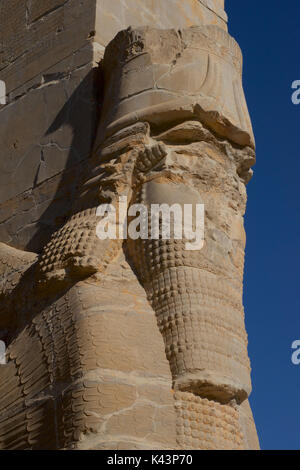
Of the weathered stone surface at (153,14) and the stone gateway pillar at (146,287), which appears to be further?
the weathered stone surface at (153,14)

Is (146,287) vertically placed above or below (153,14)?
below

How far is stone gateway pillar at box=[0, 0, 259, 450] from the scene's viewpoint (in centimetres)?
422

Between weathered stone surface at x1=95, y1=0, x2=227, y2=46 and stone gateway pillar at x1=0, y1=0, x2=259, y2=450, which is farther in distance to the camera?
weathered stone surface at x1=95, y1=0, x2=227, y2=46

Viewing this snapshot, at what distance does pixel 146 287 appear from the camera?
4707 millimetres

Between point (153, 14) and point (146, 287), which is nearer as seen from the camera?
point (146, 287)

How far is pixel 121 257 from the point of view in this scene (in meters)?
4.84

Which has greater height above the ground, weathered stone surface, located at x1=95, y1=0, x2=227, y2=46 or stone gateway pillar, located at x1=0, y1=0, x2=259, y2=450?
weathered stone surface, located at x1=95, y1=0, x2=227, y2=46

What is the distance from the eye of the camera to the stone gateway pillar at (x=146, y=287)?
4.22 metres

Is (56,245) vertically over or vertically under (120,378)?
over

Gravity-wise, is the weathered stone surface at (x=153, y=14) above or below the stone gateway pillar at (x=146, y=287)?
above

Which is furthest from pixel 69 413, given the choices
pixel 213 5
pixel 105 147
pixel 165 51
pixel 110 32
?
pixel 213 5

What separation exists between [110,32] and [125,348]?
2426 mm

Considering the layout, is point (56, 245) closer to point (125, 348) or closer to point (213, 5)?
point (125, 348)
